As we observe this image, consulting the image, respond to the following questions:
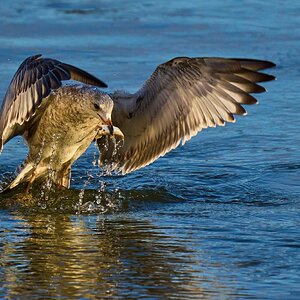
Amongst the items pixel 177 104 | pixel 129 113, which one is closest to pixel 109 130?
pixel 129 113

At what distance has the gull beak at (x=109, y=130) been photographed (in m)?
8.10

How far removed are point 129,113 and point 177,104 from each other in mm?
368

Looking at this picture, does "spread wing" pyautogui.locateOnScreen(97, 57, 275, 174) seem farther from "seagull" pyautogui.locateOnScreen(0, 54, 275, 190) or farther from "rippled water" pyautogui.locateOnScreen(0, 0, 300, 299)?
"rippled water" pyautogui.locateOnScreen(0, 0, 300, 299)

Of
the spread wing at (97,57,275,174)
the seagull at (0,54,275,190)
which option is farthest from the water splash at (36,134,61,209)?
the spread wing at (97,57,275,174)

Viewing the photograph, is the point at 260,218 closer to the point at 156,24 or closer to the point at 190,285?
the point at 190,285

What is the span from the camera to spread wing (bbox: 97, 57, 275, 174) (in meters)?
8.26

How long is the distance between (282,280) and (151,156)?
3.01 meters

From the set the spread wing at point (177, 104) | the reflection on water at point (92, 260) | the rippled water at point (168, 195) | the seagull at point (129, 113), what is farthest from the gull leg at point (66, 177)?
the reflection on water at point (92, 260)

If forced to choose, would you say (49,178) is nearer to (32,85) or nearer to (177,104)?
(177,104)

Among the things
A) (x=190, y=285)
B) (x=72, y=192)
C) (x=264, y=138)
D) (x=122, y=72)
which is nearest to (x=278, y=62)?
(x=122, y=72)

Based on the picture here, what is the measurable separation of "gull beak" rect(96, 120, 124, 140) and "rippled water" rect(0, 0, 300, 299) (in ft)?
1.33

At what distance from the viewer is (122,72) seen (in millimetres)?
11617

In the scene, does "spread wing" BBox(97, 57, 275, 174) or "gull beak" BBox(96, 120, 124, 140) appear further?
"spread wing" BBox(97, 57, 275, 174)

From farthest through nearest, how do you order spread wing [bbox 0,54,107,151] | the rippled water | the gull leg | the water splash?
the gull leg → the water splash → spread wing [bbox 0,54,107,151] → the rippled water
